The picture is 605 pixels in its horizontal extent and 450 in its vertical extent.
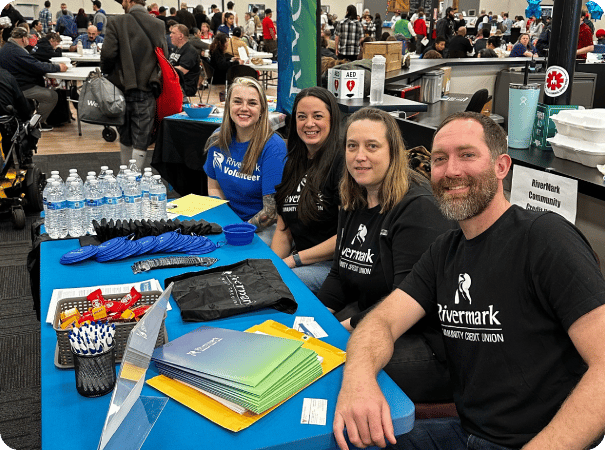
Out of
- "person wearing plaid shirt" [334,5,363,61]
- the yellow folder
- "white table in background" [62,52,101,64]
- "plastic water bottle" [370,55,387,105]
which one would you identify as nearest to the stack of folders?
the yellow folder

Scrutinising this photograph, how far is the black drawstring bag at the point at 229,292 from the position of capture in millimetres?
1634

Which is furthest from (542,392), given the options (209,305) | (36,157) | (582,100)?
(36,157)

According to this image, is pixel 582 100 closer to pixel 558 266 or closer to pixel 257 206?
pixel 257 206

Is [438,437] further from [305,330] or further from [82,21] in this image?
[82,21]

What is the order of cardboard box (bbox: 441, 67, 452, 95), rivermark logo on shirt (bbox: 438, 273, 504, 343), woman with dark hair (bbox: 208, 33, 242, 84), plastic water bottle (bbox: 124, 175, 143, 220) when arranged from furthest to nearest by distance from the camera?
1. woman with dark hair (bbox: 208, 33, 242, 84)
2. cardboard box (bbox: 441, 67, 452, 95)
3. plastic water bottle (bbox: 124, 175, 143, 220)
4. rivermark logo on shirt (bbox: 438, 273, 504, 343)

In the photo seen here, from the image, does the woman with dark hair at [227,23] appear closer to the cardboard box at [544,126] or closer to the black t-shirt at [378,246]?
the cardboard box at [544,126]

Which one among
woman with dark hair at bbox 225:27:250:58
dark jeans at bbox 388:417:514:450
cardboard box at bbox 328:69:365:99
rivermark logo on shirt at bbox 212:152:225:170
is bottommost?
dark jeans at bbox 388:417:514:450

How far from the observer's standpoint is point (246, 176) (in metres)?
2.96

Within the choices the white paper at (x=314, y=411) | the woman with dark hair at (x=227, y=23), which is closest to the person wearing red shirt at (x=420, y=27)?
the woman with dark hair at (x=227, y=23)

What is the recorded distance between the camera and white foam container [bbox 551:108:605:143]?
2162 millimetres

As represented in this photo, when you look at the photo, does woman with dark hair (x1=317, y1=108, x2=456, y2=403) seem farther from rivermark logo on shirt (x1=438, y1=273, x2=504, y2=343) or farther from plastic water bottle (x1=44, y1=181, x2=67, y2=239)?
plastic water bottle (x1=44, y1=181, x2=67, y2=239)

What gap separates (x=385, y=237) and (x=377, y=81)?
84.4 inches

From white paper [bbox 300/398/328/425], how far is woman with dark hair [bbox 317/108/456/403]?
1.72ft

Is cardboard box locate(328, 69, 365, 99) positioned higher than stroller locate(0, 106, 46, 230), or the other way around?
cardboard box locate(328, 69, 365, 99)
